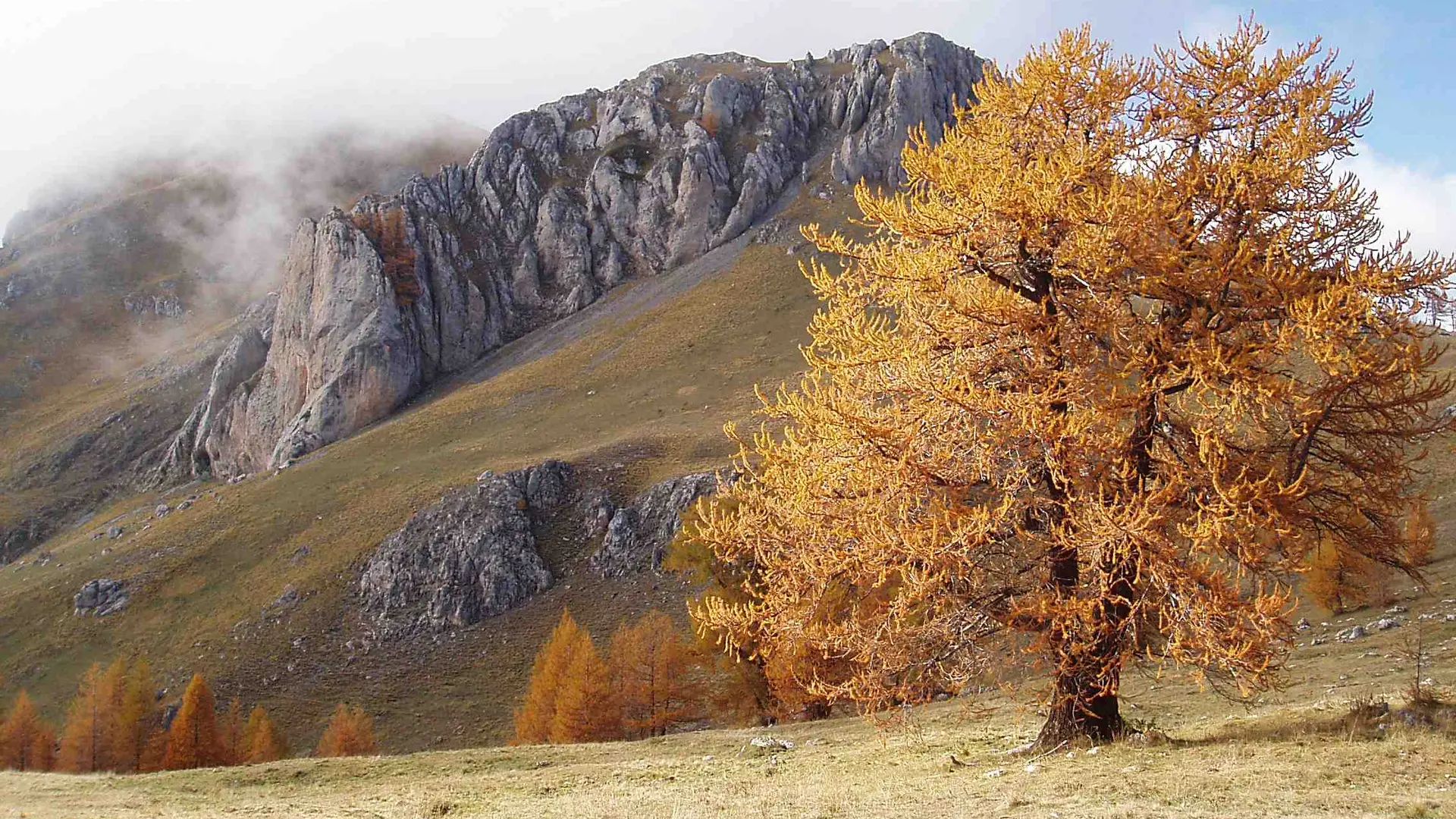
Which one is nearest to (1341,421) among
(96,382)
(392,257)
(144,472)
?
(392,257)

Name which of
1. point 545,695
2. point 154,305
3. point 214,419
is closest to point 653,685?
point 545,695

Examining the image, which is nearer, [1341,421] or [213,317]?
[1341,421]

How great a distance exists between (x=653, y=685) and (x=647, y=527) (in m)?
24.3

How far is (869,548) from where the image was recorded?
1199 centimetres

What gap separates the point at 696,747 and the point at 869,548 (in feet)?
40.0

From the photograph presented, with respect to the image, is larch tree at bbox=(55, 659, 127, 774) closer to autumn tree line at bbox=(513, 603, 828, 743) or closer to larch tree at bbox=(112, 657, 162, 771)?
larch tree at bbox=(112, 657, 162, 771)

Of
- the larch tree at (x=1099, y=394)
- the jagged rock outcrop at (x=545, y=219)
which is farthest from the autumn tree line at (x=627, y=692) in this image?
the jagged rock outcrop at (x=545, y=219)

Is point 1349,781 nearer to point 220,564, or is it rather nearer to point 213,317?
point 220,564

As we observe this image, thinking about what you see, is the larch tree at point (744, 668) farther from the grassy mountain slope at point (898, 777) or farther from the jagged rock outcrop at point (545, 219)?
the jagged rock outcrop at point (545, 219)

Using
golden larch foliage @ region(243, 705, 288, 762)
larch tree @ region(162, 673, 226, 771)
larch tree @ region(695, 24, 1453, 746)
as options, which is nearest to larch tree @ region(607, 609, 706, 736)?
golden larch foliage @ region(243, 705, 288, 762)

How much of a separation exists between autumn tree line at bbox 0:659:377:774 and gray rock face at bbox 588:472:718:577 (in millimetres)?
20773

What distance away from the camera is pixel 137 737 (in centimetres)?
4603

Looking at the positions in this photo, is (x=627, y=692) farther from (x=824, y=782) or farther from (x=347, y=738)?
(x=824, y=782)

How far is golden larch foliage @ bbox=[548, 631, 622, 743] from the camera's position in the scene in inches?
1565
